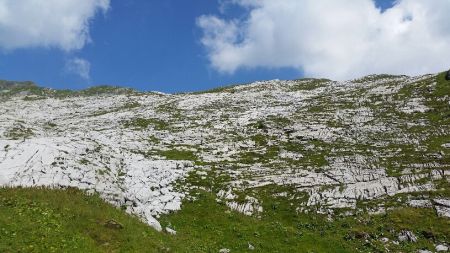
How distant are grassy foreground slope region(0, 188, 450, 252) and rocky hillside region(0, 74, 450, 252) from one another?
160 centimetres

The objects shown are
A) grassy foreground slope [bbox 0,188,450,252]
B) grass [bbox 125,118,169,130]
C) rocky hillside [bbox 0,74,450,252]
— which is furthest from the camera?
grass [bbox 125,118,169,130]

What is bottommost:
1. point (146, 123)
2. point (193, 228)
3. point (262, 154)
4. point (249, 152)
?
point (193, 228)

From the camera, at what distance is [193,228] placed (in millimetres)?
36625

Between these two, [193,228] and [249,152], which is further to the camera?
[249,152]

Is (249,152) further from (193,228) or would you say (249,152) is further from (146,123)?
(146,123)

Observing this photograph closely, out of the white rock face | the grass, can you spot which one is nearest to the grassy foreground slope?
the white rock face

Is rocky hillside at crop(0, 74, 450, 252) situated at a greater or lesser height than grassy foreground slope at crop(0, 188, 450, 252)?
greater

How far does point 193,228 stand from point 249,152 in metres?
22.3

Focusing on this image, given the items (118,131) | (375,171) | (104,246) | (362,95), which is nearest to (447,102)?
(362,95)

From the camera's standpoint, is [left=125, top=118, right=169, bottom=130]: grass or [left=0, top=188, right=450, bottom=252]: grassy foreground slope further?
[left=125, top=118, right=169, bottom=130]: grass

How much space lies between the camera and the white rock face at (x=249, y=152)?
41.2 metres

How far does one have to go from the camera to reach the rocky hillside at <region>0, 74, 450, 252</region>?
40.6 meters

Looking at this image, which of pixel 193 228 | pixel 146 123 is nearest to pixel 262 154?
pixel 193 228

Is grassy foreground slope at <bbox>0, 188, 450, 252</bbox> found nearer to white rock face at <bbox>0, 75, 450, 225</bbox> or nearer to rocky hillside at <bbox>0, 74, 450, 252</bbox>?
rocky hillside at <bbox>0, 74, 450, 252</bbox>
